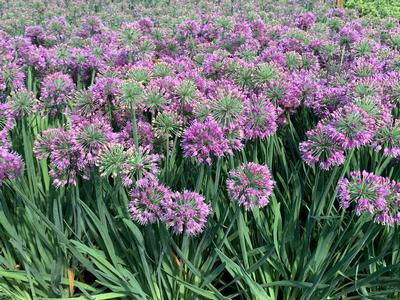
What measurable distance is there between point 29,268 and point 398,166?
2.09 m

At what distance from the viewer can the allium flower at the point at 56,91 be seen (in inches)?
109

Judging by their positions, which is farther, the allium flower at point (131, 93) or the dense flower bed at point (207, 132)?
the allium flower at point (131, 93)

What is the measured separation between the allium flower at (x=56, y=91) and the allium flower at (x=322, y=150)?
1.54 meters

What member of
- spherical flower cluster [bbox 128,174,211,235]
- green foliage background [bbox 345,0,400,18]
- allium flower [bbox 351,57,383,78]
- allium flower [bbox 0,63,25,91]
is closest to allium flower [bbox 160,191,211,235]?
spherical flower cluster [bbox 128,174,211,235]

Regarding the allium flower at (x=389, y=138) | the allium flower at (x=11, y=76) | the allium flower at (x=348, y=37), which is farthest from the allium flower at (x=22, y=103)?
the allium flower at (x=348, y=37)

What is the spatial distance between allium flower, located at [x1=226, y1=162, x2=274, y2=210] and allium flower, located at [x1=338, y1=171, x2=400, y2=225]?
0.33m

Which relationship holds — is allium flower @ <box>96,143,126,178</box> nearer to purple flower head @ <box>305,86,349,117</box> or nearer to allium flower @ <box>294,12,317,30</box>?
purple flower head @ <box>305,86,349,117</box>

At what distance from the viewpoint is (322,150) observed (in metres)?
2.05

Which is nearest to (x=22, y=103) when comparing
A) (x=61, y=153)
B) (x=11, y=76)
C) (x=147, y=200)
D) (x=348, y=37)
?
(x=11, y=76)

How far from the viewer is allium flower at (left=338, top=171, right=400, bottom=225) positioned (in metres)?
1.88

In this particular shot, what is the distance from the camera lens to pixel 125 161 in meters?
1.93

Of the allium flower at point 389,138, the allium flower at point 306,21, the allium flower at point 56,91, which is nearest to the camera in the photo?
the allium flower at point 389,138

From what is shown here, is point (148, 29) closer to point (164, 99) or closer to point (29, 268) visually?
point (164, 99)

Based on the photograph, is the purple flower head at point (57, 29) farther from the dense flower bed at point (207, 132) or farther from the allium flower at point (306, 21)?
the allium flower at point (306, 21)
